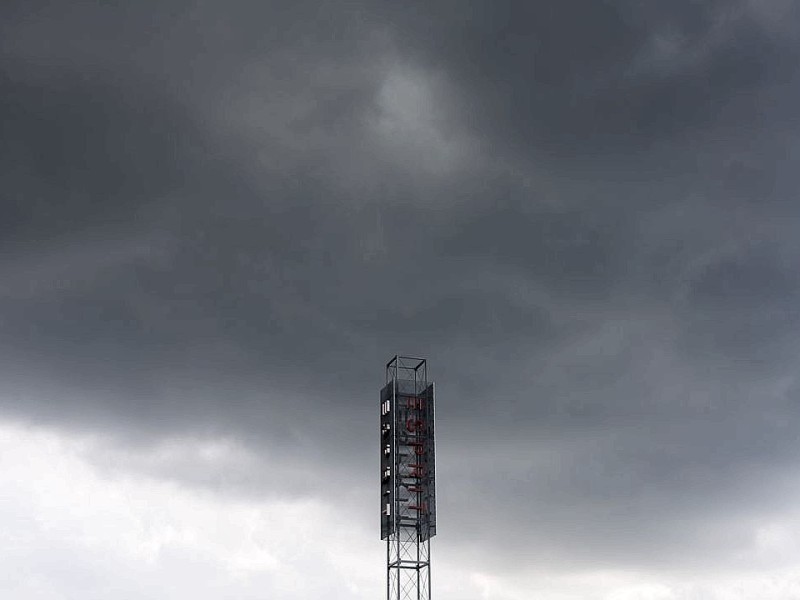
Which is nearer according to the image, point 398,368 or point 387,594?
point 387,594

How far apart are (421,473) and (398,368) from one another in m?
10.9

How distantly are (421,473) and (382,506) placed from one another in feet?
17.1

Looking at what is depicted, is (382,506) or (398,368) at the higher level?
(398,368)

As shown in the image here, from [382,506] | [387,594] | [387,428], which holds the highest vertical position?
[387,428]

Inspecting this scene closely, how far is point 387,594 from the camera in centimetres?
11556

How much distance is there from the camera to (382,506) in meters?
121

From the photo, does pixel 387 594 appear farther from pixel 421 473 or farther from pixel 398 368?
pixel 398 368

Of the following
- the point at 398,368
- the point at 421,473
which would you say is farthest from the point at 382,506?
the point at 398,368

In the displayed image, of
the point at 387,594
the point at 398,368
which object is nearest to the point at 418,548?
the point at 387,594

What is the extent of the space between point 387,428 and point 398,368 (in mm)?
6197

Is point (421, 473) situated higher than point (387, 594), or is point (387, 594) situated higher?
point (421, 473)

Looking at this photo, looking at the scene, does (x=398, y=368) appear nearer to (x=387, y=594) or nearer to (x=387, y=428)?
(x=387, y=428)

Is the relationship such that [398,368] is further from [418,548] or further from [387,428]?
[418,548]

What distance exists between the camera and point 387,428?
123 meters
